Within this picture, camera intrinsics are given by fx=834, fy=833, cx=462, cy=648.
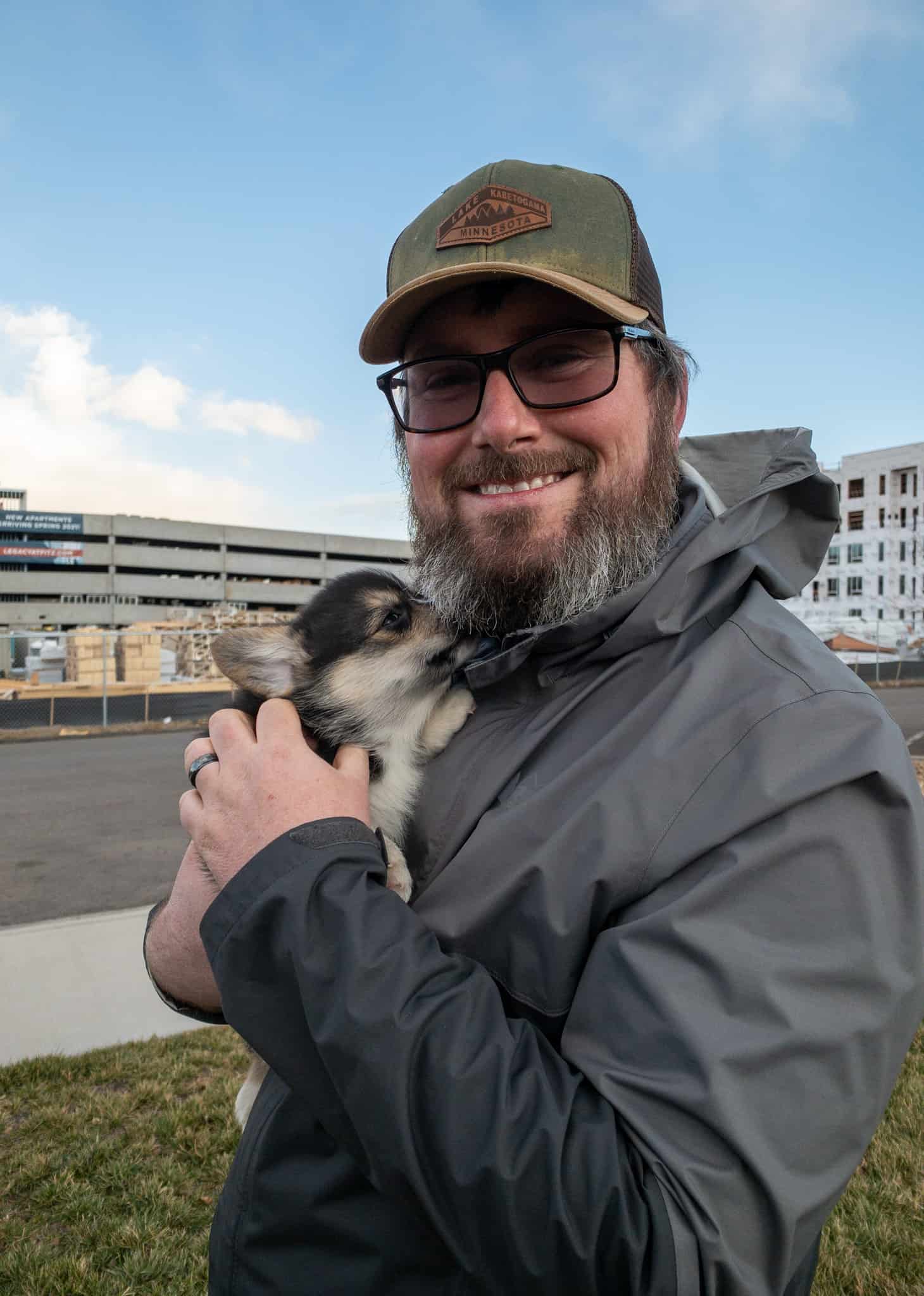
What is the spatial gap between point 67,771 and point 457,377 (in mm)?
14066

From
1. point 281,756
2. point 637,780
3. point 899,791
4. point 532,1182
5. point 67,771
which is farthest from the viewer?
point 67,771

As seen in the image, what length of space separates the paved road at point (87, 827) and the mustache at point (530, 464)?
6.50 m

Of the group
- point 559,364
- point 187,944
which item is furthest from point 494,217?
point 187,944

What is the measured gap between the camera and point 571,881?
1.36m

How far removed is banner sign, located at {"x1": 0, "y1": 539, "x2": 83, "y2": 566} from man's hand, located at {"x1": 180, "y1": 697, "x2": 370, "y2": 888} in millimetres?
84384

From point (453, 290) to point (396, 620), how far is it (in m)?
1.33

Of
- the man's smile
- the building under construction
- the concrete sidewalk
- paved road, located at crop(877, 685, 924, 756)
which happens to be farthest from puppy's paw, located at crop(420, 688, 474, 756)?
the building under construction

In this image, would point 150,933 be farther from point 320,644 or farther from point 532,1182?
point 532,1182

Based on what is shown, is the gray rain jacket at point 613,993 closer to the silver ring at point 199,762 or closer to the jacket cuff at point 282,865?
the jacket cuff at point 282,865

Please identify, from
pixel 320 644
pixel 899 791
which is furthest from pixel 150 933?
pixel 899 791

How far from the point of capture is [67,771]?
46.3 feet

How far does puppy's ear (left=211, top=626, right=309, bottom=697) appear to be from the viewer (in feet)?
8.63

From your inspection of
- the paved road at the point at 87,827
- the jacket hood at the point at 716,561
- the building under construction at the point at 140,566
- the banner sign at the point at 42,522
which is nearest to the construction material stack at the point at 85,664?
the paved road at the point at 87,827

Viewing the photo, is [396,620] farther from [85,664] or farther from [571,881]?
[85,664]
